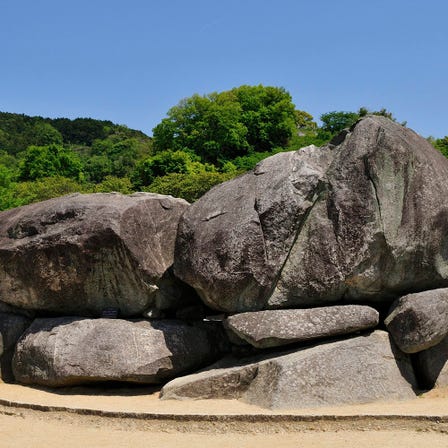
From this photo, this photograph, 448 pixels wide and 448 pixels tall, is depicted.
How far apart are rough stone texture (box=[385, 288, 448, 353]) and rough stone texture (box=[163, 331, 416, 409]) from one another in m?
0.29

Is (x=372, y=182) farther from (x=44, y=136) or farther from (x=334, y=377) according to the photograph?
(x=44, y=136)

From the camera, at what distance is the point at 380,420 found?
26.1 feet

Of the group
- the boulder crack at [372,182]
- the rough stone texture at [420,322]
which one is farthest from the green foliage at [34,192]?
the rough stone texture at [420,322]

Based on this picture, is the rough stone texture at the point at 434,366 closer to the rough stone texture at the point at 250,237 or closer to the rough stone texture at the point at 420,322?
the rough stone texture at the point at 420,322

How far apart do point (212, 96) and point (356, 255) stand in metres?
53.7

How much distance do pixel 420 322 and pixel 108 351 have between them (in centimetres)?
538

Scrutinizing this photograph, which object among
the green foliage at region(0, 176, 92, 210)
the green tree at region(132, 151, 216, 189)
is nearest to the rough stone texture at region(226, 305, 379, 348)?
the green foliage at region(0, 176, 92, 210)

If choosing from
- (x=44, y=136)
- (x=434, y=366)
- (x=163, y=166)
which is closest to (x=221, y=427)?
(x=434, y=366)

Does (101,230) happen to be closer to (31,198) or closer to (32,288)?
(32,288)

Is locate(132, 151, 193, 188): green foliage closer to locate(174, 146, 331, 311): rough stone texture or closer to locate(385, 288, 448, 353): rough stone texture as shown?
locate(174, 146, 331, 311): rough stone texture

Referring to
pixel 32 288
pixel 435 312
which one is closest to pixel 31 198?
pixel 32 288

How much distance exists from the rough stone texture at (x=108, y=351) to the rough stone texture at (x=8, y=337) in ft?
1.65

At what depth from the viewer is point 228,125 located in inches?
2207

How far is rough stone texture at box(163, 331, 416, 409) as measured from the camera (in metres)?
9.16
